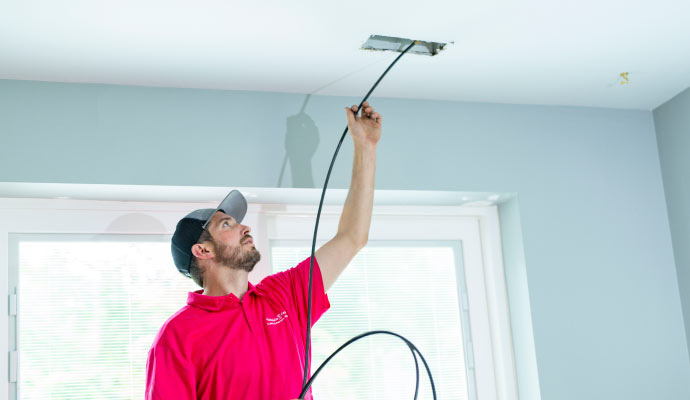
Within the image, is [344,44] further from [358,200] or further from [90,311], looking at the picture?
[90,311]

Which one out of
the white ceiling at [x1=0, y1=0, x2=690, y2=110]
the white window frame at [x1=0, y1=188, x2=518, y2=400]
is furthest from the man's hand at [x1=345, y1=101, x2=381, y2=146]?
the white window frame at [x1=0, y1=188, x2=518, y2=400]

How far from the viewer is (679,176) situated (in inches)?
115

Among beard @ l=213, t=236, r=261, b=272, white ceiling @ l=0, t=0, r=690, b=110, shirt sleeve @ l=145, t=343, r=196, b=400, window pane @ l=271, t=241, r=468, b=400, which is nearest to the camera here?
shirt sleeve @ l=145, t=343, r=196, b=400

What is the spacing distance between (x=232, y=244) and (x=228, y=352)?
14.0 inches

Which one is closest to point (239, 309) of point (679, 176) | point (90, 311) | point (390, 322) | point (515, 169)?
point (90, 311)

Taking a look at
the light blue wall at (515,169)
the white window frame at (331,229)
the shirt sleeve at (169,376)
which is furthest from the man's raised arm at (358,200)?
the shirt sleeve at (169,376)

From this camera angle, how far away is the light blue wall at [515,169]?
244cm

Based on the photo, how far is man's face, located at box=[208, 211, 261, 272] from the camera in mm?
2273

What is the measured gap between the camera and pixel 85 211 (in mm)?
2570

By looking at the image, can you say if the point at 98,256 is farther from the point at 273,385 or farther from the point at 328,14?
the point at 328,14

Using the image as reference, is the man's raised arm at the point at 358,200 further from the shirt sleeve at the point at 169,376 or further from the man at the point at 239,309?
the shirt sleeve at the point at 169,376

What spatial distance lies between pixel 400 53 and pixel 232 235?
771mm

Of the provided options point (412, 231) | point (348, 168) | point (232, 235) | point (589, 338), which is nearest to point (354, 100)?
point (348, 168)

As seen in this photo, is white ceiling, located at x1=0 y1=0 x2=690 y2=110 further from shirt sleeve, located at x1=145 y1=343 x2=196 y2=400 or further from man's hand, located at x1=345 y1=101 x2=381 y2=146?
shirt sleeve, located at x1=145 y1=343 x2=196 y2=400
